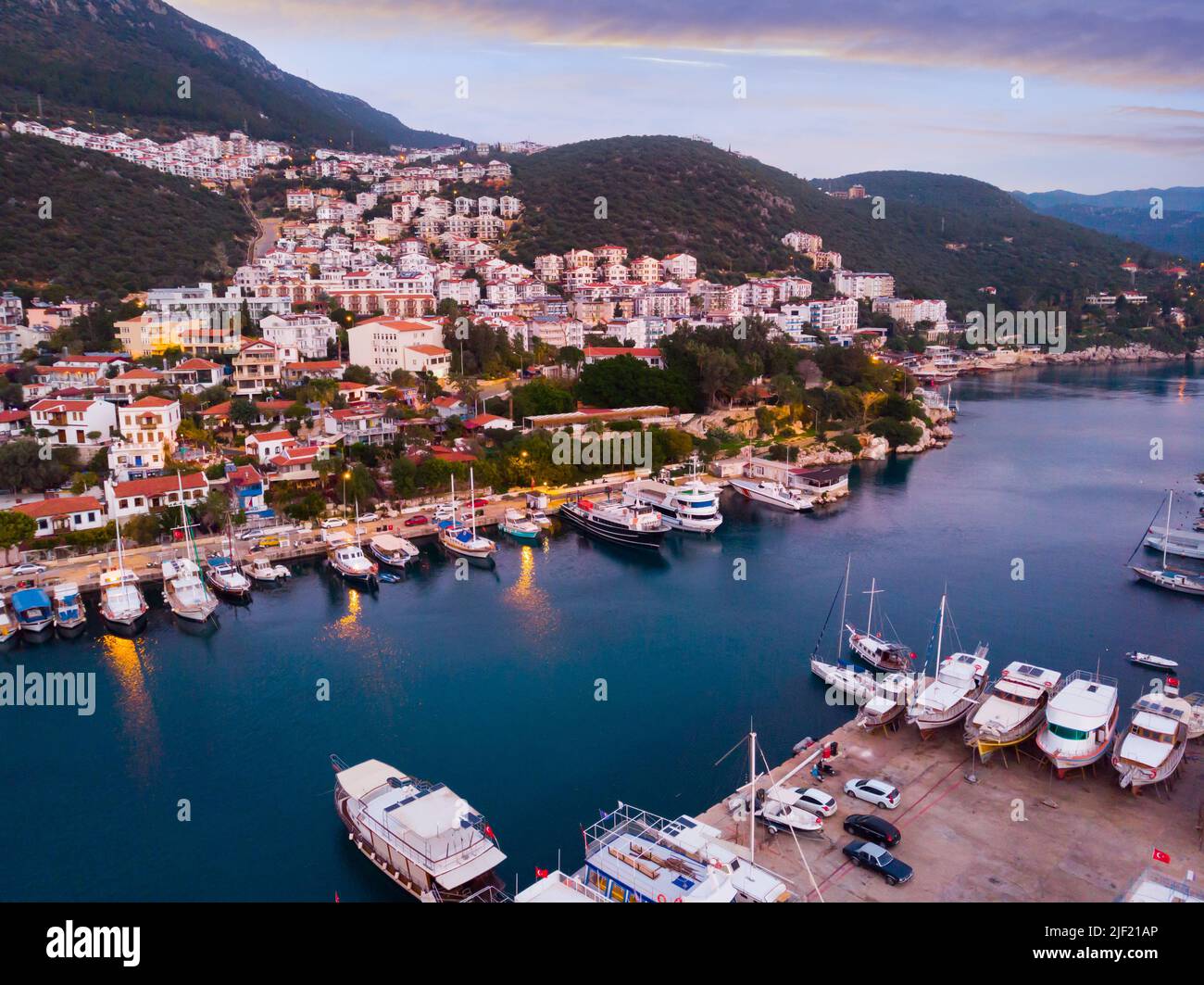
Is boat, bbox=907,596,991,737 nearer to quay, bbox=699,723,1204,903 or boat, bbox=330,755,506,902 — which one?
quay, bbox=699,723,1204,903

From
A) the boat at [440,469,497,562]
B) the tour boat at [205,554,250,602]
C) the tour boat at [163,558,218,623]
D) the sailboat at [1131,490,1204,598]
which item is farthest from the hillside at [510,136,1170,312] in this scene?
the sailboat at [1131,490,1204,598]

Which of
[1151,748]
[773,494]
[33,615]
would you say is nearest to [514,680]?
[1151,748]

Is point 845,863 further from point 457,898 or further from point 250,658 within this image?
point 250,658

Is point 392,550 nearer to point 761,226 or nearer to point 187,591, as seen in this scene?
point 187,591

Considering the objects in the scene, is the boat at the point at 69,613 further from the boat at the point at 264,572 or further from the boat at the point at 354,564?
the boat at the point at 354,564
